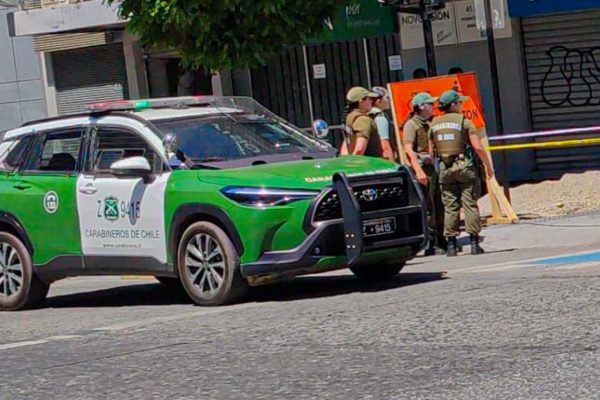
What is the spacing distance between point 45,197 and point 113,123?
0.93 meters

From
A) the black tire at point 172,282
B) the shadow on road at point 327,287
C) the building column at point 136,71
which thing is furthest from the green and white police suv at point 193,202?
the building column at point 136,71

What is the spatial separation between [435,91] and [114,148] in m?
5.52

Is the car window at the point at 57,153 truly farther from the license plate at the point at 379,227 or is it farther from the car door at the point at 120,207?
the license plate at the point at 379,227

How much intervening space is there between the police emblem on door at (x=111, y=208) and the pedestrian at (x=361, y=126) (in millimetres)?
3113

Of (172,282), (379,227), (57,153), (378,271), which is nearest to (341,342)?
(379,227)

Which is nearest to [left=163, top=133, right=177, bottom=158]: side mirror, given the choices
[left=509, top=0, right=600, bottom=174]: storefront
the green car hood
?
the green car hood

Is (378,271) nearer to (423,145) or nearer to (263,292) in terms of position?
(263,292)

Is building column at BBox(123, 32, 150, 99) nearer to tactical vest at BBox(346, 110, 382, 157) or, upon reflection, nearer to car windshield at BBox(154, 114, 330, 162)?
tactical vest at BBox(346, 110, 382, 157)

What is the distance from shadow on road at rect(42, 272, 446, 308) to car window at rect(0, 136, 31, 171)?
136 cm

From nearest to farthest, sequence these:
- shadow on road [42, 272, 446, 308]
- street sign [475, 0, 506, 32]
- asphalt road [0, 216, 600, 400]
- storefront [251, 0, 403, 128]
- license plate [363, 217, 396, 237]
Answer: asphalt road [0, 216, 600, 400]
license plate [363, 217, 396, 237]
shadow on road [42, 272, 446, 308]
street sign [475, 0, 506, 32]
storefront [251, 0, 403, 128]

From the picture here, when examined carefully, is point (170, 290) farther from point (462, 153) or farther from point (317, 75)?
point (317, 75)

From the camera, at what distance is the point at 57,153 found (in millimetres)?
12016

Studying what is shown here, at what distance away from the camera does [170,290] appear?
13023mm

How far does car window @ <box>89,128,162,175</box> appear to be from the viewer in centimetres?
1127
